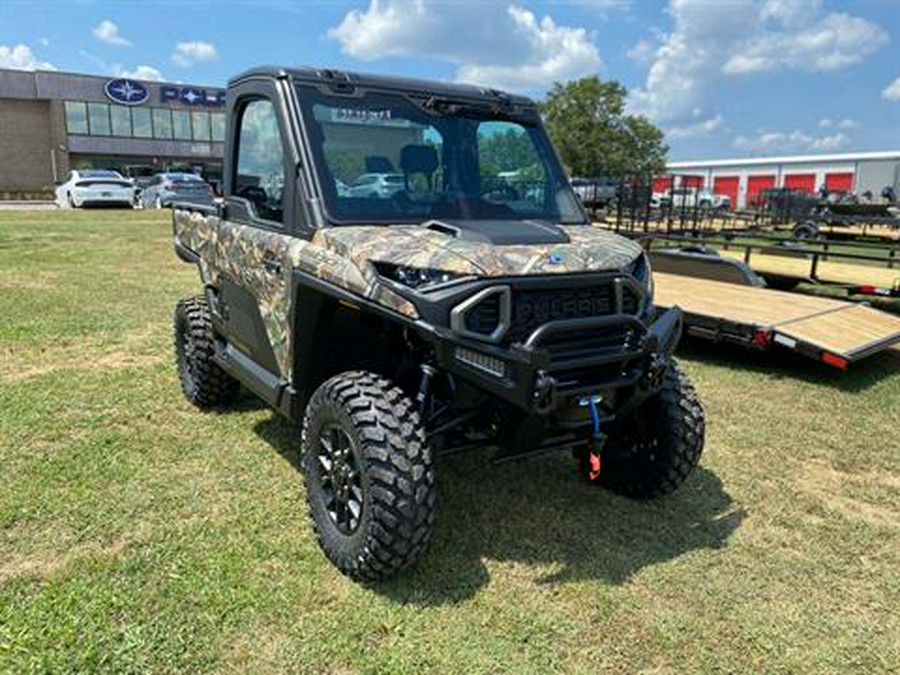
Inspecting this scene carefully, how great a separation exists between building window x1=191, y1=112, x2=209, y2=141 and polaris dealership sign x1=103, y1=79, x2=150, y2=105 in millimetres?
3873

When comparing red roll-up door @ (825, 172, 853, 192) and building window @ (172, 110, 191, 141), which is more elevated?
building window @ (172, 110, 191, 141)

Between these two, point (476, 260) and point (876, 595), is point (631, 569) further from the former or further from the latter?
point (476, 260)

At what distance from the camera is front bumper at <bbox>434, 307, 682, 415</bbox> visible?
117 inches

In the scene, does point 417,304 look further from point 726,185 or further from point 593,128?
point 726,185

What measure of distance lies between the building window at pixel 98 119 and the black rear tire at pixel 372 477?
57758mm

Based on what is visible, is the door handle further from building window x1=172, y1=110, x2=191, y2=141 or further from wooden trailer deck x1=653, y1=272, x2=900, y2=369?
building window x1=172, y1=110, x2=191, y2=141

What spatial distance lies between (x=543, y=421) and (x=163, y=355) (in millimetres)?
4894

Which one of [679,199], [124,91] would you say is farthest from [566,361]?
[124,91]

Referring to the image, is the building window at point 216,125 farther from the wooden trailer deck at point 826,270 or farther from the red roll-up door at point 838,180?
the wooden trailer deck at point 826,270

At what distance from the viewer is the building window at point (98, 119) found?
174 feet

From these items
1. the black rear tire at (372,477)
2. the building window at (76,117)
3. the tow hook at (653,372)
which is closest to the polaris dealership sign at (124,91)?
the building window at (76,117)

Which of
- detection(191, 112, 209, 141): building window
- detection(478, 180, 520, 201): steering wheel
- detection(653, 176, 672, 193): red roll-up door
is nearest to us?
detection(478, 180, 520, 201): steering wheel

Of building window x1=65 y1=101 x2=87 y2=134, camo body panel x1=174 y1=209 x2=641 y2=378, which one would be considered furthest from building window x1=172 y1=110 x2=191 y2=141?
camo body panel x1=174 y1=209 x2=641 y2=378

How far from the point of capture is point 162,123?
54594 millimetres
